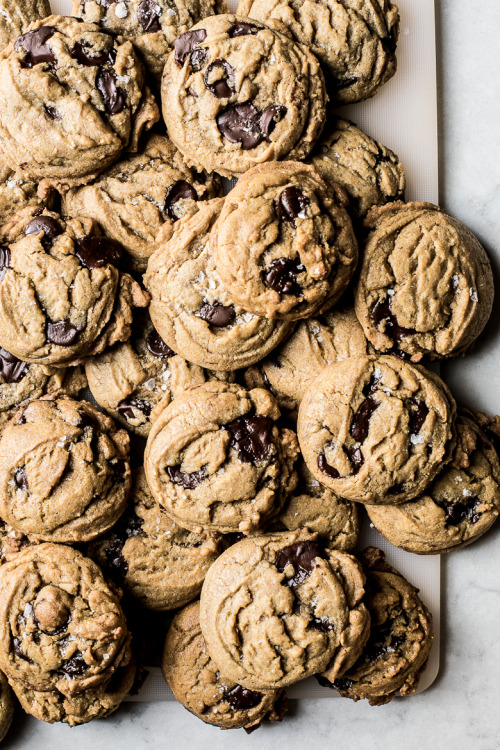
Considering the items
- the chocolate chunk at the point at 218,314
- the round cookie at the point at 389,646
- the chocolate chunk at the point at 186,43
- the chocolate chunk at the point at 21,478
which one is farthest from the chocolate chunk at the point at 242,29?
the round cookie at the point at 389,646

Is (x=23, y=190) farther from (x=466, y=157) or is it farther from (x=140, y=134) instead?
(x=466, y=157)

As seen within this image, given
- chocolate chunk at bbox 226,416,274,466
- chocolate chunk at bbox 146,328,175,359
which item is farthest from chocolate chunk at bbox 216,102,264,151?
chocolate chunk at bbox 226,416,274,466

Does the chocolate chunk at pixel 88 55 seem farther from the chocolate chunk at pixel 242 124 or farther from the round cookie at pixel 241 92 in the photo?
the chocolate chunk at pixel 242 124

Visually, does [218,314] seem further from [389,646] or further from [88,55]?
[389,646]

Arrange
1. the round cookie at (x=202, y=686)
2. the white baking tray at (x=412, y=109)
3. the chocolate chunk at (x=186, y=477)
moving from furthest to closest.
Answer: the white baking tray at (x=412, y=109) → the round cookie at (x=202, y=686) → the chocolate chunk at (x=186, y=477)

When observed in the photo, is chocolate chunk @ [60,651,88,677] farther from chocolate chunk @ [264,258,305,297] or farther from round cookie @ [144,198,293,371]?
chocolate chunk @ [264,258,305,297]

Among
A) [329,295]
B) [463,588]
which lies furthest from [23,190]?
[463,588]
